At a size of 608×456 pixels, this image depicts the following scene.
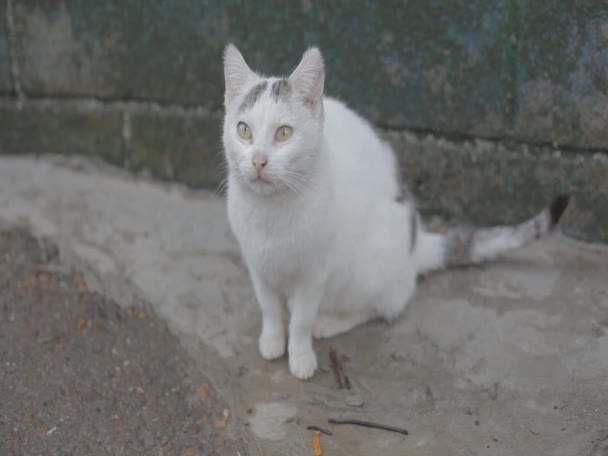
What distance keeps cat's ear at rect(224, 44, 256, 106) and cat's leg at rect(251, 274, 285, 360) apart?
840mm

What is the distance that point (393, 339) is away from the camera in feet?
11.4

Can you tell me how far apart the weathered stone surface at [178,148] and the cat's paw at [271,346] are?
60.0 inches

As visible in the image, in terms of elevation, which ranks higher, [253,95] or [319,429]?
[253,95]

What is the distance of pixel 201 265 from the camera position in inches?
158

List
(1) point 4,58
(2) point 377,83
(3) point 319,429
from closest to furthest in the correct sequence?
(3) point 319,429 → (2) point 377,83 → (1) point 4,58

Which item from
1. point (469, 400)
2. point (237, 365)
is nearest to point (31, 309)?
point (237, 365)

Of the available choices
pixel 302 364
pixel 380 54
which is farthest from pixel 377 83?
pixel 302 364

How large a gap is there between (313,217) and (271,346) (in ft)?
2.36

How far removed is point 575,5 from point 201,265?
227 centimetres

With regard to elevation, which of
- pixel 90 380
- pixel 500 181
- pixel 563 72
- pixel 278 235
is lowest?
pixel 90 380

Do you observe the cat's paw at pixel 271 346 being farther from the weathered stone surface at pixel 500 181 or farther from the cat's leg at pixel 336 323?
the weathered stone surface at pixel 500 181

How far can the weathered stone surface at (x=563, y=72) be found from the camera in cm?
352

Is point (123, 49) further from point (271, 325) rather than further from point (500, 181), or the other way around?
point (500, 181)

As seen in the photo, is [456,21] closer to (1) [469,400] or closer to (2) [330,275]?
(2) [330,275]
